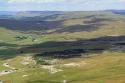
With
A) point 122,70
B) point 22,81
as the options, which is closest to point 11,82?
point 22,81

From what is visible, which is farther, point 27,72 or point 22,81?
point 27,72

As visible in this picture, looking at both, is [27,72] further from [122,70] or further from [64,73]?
[122,70]

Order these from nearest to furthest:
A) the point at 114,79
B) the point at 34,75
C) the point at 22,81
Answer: the point at 114,79, the point at 22,81, the point at 34,75

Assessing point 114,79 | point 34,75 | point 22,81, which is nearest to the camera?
point 114,79

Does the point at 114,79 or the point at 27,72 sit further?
the point at 27,72

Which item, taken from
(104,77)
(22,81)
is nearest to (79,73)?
(104,77)

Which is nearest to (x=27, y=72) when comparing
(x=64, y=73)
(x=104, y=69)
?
(x=64, y=73)

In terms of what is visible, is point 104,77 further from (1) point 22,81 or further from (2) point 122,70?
(1) point 22,81
